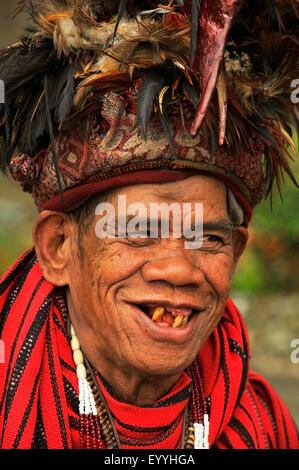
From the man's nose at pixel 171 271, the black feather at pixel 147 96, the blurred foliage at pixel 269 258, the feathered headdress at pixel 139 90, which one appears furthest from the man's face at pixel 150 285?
the blurred foliage at pixel 269 258

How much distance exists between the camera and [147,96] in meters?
1.96

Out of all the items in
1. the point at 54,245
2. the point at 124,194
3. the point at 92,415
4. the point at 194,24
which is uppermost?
the point at 194,24

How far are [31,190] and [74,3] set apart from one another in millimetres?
720

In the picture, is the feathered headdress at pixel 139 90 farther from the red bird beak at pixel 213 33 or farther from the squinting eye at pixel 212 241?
the squinting eye at pixel 212 241

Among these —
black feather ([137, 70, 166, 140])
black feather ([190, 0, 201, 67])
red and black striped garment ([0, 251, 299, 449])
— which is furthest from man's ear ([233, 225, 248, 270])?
black feather ([190, 0, 201, 67])

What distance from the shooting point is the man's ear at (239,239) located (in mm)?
2418

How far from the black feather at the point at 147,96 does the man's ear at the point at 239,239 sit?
2.08 ft

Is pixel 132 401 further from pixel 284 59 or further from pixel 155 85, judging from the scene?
pixel 284 59

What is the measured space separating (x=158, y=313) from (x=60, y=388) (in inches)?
16.9

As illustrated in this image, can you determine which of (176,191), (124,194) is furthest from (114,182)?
(176,191)

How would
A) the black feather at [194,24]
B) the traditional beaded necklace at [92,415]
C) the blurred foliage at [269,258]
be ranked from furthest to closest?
the blurred foliage at [269,258], the traditional beaded necklace at [92,415], the black feather at [194,24]

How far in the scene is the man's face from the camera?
2041 mm

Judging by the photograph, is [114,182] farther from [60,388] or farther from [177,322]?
[60,388]

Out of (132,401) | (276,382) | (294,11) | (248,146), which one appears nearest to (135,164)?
(248,146)
